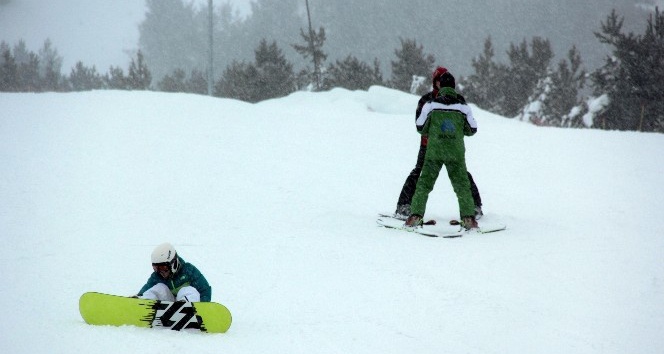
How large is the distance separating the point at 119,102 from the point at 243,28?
60.8m

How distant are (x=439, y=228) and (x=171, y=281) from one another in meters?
3.50

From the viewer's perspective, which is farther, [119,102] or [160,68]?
[160,68]

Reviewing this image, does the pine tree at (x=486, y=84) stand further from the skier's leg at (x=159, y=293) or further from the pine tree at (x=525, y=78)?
the skier's leg at (x=159, y=293)

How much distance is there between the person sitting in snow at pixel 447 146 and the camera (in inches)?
240

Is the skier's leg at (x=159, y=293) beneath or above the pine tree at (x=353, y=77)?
beneath

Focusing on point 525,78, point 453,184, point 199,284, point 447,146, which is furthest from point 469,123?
point 525,78

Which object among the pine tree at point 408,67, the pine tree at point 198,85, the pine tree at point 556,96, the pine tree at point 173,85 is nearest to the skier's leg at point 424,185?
the pine tree at point 556,96

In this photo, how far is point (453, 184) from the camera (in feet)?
20.2

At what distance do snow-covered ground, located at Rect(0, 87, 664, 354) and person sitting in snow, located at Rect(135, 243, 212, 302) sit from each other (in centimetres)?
36

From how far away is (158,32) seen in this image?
76.4 meters

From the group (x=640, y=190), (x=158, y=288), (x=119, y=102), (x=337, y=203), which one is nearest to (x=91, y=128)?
(x=119, y=102)

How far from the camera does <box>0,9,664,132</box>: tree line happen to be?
22469mm

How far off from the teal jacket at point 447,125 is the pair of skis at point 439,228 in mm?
811

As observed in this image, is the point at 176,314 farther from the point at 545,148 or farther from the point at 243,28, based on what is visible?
the point at 243,28
